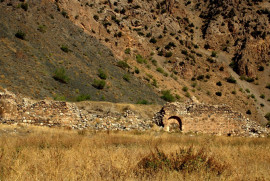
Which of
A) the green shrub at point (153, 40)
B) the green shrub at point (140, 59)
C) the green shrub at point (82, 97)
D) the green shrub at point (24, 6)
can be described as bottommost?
the green shrub at point (82, 97)

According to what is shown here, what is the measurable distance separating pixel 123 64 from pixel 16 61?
19.7m

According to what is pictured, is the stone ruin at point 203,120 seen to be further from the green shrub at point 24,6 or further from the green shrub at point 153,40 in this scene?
the green shrub at point 153,40

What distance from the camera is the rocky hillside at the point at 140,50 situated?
3138cm

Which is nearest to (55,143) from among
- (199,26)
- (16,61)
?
(16,61)

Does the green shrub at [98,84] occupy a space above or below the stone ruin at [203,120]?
above

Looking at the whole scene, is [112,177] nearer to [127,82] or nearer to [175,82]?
[127,82]

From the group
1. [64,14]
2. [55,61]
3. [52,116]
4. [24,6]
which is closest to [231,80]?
[55,61]

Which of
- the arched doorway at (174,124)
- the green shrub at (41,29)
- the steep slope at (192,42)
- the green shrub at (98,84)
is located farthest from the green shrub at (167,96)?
the green shrub at (41,29)

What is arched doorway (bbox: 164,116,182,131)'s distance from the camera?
19356 mm

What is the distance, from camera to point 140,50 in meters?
53.2

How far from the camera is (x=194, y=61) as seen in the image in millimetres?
54562

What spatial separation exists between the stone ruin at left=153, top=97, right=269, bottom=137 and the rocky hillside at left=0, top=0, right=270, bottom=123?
1382 cm

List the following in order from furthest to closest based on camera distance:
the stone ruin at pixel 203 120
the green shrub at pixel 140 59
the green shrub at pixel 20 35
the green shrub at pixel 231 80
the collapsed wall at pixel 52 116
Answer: the green shrub at pixel 231 80 → the green shrub at pixel 140 59 → the green shrub at pixel 20 35 → the stone ruin at pixel 203 120 → the collapsed wall at pixel 52 116

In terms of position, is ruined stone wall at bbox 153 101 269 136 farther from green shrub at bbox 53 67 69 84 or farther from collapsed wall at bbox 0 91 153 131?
green shrub at bbox 53 67 69 84
